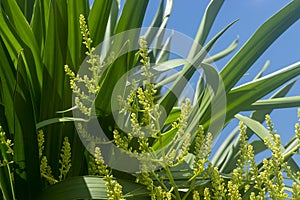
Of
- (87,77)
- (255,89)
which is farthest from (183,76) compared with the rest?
(87,77)

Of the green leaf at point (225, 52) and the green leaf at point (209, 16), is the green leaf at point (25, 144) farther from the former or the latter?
the green leaf at point (225, 52)

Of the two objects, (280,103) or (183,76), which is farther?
(280,103)

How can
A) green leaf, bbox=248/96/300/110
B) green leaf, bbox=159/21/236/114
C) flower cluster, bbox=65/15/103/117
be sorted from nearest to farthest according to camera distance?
flower cluster, bbox=65/15/103/117 → green leaf, bbox=159/21/236/114 → green leaf, bbox=248/96/300/110

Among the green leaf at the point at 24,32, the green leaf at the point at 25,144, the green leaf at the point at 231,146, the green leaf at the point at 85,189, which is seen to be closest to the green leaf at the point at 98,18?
the green leaf at the point at 24,32

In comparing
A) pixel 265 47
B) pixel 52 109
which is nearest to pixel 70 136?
pixel 52 109

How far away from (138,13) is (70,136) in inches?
10.7

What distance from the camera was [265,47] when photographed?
0.94 m

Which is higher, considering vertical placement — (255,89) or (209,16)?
(209,16)

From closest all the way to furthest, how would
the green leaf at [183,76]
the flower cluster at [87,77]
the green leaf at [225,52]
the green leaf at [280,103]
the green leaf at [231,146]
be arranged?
1. the flower cluster at [87,77]
2. the green leaf at [183,76]
3. the green leaf at [280,103]
4. the green leaf at [231,146]
5. the green leaf at [225,52]

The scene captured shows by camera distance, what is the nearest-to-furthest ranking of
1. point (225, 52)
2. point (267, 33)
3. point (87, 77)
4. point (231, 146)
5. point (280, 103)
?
point (87, 77) → point (267, 33) → point (280, 103) → point (231, 146) → point (225, 52)

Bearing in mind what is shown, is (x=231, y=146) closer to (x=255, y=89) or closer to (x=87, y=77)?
(x=255, y=89)

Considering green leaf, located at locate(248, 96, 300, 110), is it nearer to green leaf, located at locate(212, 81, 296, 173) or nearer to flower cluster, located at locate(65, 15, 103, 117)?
green leaf, located at locate(212, 81, 296, 173)

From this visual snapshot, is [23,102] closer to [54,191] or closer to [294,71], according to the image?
[54,191]

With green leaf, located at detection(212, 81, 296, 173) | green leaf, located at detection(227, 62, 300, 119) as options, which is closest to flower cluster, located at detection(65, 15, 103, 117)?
green leaf, located at detection(227, 62, 300, 119)
